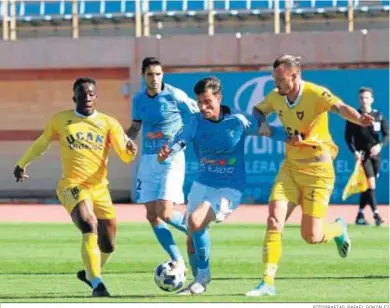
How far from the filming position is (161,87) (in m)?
13.9

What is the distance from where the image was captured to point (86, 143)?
11.9 meters

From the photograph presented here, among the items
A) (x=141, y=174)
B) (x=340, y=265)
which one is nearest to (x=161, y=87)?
(x=141, y=174)

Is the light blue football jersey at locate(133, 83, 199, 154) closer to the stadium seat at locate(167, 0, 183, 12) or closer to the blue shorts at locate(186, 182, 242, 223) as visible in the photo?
the blue shorts at locate(186, 182, 242, 223)

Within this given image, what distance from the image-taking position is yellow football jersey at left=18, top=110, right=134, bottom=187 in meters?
11.9

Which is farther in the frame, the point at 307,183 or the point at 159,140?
the point at 159,140

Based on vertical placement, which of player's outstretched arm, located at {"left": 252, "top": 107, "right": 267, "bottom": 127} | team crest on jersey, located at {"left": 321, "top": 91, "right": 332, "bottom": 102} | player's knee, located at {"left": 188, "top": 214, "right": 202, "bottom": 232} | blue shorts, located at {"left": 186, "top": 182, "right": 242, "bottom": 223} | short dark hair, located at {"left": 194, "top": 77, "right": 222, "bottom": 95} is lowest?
player's knee, located at {"left": 188, "top": 214, "right": 202, "bottom": 232}

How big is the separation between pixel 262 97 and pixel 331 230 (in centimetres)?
1735

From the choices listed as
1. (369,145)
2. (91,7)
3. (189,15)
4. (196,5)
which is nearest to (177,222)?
(369,145)

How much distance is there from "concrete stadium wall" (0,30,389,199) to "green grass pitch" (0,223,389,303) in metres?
8.88

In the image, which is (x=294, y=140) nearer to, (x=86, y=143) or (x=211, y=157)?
(x=211, y=157)

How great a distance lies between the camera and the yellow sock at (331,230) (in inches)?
484

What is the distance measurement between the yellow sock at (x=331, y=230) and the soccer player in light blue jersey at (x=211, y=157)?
106cm

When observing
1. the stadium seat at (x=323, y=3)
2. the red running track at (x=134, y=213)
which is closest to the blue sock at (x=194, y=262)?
the red running track at (x=134, y=213)

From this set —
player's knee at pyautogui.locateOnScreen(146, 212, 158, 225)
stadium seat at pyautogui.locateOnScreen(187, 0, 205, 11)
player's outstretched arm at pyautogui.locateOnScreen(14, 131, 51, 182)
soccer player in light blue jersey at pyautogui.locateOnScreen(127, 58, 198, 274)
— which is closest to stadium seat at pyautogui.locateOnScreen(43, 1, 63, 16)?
stadium seat at pyautogui.locateOnScreen(187, 0, 205, 11)
